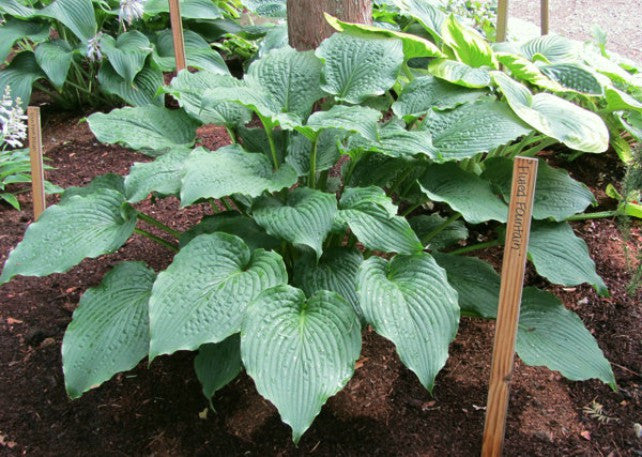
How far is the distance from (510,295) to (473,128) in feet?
2.33

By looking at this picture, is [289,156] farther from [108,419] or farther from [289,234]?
[108,419]

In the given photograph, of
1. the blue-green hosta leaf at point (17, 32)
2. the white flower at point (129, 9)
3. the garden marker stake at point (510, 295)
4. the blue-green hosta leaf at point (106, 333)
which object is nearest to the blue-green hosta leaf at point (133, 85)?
the white flower at point (129, 9)

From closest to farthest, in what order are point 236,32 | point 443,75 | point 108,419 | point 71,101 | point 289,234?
1. point 289,234
2. point 108,419
3. point 443,75
4. point 71,101
5. point 236,32

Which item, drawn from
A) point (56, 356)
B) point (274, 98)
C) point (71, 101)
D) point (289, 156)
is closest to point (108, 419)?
point (56, 356)

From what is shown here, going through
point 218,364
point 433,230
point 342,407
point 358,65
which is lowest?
point 342,407

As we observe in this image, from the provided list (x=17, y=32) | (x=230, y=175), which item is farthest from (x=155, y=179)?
(x=17, y=32)

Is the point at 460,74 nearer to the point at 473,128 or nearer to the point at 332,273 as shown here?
the point at 473,128

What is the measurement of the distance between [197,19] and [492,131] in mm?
2276

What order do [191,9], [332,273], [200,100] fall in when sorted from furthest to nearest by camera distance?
1. [191,9]
2. [200,100]
3. [332,273]

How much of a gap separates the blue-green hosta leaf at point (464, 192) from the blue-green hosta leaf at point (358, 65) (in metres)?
0.35

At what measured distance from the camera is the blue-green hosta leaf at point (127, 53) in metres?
2.97

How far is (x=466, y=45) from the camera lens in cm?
227

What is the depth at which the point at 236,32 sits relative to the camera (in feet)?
11.7

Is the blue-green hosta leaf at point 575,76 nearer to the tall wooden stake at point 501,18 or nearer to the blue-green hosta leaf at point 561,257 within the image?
the tall wooden stake at point 501,18
